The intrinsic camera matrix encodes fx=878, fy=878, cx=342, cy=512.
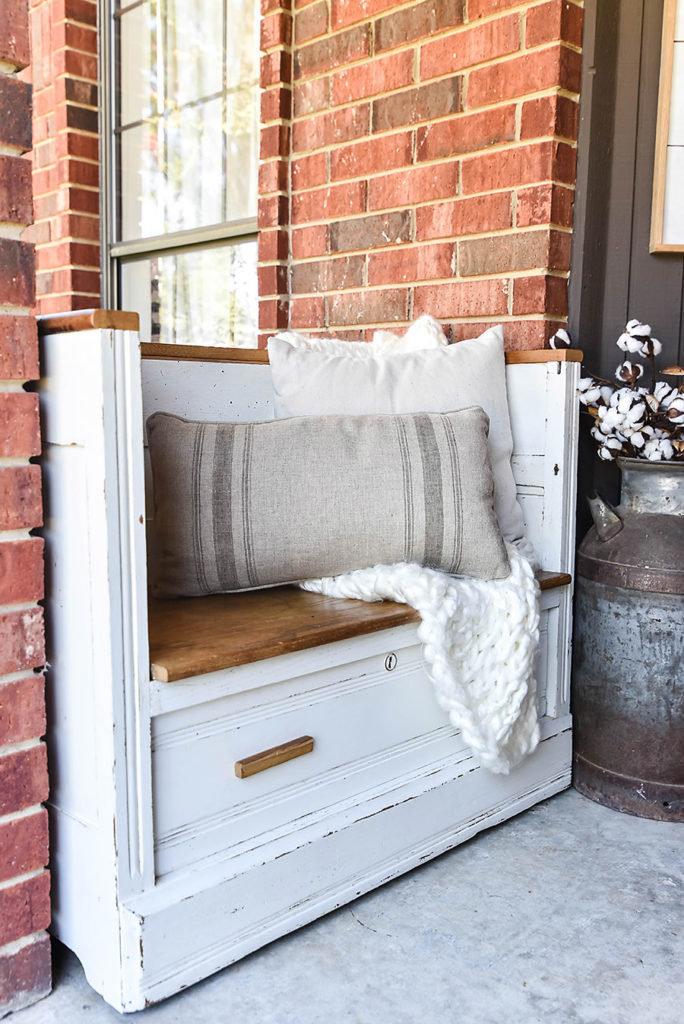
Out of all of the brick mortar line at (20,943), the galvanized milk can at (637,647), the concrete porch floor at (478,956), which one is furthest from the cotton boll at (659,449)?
the brick mortar line at (20,943)

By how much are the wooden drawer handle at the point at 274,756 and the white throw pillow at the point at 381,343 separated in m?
0.89

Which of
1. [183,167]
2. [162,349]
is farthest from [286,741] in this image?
[183,167]

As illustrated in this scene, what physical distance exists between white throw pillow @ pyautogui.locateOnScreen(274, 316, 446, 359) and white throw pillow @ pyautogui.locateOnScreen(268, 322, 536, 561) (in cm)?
1

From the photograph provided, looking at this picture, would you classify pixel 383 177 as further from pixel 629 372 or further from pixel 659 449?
pixel 659 449

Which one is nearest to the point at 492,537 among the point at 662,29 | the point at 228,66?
the point at 662,29

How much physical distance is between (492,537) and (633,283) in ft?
2.93

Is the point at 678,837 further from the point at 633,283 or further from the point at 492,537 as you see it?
the point at 633,283

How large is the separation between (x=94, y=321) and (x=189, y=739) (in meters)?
0.63

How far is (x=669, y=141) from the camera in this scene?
2.10m

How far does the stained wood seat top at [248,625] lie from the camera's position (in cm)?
131

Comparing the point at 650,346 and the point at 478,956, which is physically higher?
the point at 650,346

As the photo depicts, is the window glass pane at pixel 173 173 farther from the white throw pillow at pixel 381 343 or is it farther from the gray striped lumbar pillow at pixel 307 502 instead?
the gray striped lumbar pillow at pixel 307 502

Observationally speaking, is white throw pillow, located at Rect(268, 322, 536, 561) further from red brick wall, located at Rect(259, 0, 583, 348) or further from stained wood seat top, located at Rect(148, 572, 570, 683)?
stained wood seat top, located at Rect(148, 572, 570, 683)

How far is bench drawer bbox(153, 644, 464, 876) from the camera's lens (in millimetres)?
1321
